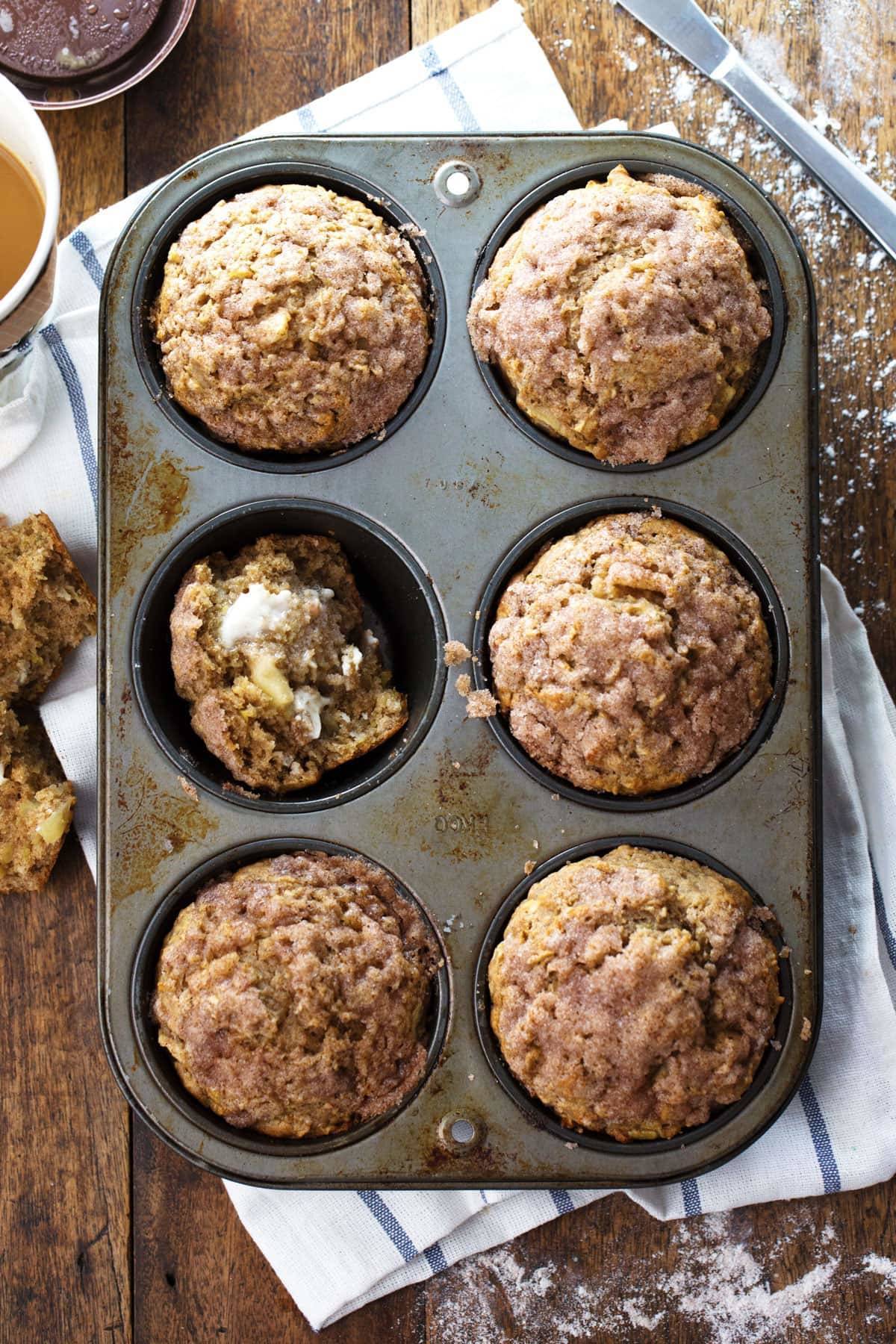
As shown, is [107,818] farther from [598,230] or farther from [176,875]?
[598,230]

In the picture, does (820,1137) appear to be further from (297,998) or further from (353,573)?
(353,573)

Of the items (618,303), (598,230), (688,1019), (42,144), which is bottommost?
(688,1019)

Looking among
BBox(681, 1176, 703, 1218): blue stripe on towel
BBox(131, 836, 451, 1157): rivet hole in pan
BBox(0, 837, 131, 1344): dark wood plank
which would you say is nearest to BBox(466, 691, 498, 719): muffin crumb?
BBox(131, 836, 451, 1157): rivet hole in pan

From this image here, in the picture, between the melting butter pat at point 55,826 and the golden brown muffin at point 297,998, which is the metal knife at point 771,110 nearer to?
the golden brown muffin at point 297,998

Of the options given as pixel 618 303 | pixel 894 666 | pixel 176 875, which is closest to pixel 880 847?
pixel 894 666

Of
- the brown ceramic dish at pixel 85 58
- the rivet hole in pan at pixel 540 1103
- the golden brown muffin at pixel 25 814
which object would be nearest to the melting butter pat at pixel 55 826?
the golden brown muffin at pixel 25 814

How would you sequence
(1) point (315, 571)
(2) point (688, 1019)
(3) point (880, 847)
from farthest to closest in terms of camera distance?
1. (3) point (880, 847)
2. (1) point (315, 571)
3. (2) point (688, 1019)
